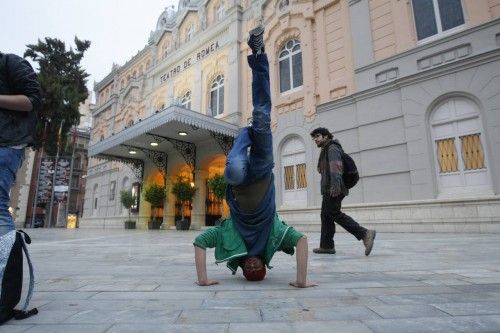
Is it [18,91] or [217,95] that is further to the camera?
[217,95]

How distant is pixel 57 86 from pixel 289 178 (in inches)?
371

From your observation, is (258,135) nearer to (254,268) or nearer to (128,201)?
(254,268)

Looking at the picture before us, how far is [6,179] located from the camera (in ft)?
6.48

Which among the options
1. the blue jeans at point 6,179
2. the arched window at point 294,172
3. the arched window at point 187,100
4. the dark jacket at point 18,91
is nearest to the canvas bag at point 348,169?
the dark jacket at point 18,91

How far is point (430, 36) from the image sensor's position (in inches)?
422

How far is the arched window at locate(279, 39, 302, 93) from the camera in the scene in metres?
14.6

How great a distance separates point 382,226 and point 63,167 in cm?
2391

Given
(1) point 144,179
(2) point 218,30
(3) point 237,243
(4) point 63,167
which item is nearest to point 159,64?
(2) point 218,30

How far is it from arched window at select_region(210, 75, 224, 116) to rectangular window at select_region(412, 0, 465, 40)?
33.4 feet

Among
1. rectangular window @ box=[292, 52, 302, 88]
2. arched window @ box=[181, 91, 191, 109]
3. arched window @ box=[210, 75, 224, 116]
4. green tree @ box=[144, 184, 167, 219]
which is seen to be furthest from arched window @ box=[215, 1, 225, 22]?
green tree @ box=[144, 184, 167, 219]

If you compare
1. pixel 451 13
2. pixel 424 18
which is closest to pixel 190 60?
pixel 424 18

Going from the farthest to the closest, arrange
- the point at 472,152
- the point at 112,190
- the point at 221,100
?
the point at 112,190 → the point at 221,100 → the point at 472,152

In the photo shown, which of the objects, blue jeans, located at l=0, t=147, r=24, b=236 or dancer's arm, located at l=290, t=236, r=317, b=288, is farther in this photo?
dancer's arm, located at l=290, t=236, r=317, b=288

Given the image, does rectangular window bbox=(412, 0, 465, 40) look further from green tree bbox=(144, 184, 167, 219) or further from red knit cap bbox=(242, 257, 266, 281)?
green tree bbox=(144, 184, 167, 219)
